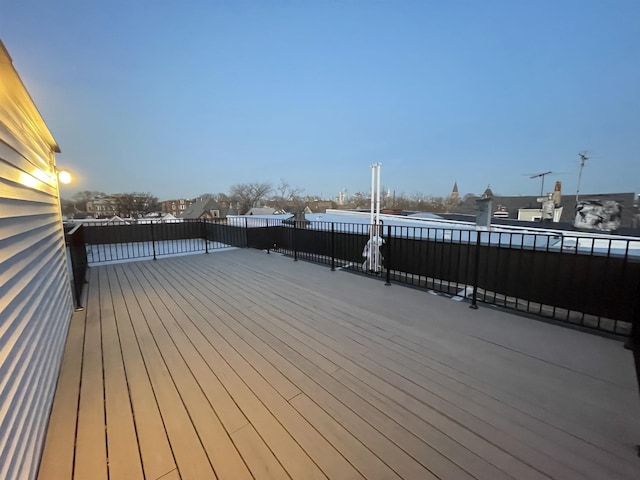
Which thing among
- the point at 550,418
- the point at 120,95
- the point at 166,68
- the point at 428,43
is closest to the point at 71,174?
the point at 550,418

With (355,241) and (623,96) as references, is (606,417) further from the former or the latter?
(623,96)

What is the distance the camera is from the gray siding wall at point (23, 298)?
1146mm

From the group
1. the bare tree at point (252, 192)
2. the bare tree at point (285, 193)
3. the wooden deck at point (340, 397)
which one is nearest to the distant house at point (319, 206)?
the bare tree at point (285, 193)

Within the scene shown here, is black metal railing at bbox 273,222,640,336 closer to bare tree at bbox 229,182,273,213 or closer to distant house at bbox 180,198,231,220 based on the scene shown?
distant house at bbox 180,198,231,220

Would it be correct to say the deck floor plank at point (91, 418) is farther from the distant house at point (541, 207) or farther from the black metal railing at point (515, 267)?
the distant house at point (541, 207)

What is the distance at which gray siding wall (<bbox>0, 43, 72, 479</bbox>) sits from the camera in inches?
45.1

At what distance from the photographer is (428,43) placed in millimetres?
13250

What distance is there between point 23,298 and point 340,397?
2069mm

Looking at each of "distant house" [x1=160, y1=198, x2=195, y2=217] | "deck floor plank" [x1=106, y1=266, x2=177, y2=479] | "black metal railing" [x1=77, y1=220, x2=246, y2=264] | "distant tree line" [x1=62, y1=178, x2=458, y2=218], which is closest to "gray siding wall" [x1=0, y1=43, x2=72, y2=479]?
"deck floor plank" [x1=106, y1=266, x2=177, y2=479]

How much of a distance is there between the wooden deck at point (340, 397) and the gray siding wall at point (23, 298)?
0.23 m

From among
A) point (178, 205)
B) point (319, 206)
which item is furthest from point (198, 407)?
point (178, 205)

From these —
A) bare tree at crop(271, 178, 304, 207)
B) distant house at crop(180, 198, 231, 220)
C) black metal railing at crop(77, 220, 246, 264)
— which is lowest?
black metal railing at crop(77, 220, 246, 264)

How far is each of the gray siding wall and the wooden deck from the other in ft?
0.74

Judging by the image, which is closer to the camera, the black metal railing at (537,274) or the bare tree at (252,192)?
the black metal railing at (537,274)
